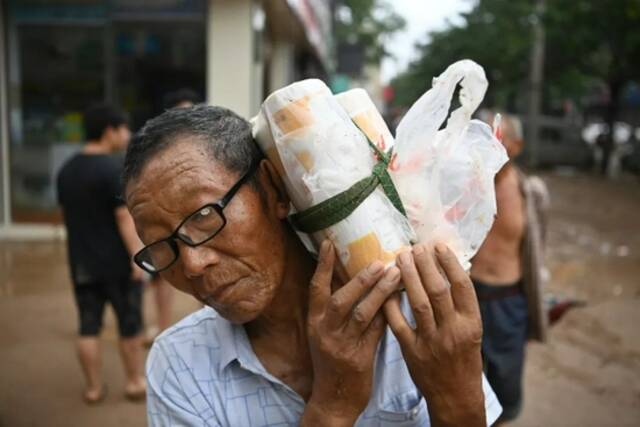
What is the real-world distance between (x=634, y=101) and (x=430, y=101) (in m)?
36.1

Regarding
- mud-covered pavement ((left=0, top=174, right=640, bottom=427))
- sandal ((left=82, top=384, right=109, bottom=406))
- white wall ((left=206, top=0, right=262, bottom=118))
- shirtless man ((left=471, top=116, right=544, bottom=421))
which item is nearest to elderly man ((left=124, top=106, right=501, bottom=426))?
shirtless man ((left=471, top=116, right=544, bottom=421))

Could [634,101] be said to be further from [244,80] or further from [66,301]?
[66,301]

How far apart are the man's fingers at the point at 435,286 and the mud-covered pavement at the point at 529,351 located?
3.19 m

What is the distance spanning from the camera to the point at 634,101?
3275 centimetres

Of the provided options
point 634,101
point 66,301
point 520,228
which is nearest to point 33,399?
point 66,301

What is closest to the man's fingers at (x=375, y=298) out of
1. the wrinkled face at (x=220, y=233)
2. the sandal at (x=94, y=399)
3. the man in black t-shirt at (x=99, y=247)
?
the wrinkled face at (x=220, y=233)

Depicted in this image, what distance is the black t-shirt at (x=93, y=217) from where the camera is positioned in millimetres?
3791

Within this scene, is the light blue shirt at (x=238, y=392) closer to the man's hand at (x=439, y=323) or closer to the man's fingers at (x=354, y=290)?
the man's hand at (x=439, y=323)

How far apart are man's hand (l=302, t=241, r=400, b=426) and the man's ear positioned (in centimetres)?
17

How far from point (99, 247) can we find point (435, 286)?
126 inches

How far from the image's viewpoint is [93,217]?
3859mm

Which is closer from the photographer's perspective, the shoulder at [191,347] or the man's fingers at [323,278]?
the man's fingers at [323,278]

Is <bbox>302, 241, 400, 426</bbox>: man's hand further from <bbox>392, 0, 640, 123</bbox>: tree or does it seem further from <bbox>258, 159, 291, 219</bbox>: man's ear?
<bbox>392, 0, 640, 123</bbox>: tree

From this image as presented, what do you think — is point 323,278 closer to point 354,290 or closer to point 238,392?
point 354,290
